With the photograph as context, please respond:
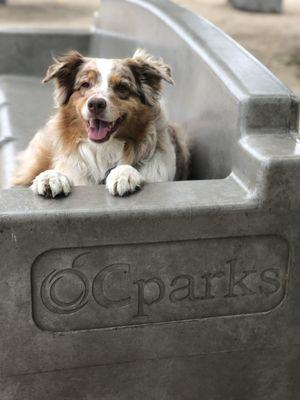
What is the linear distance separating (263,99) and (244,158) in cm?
30

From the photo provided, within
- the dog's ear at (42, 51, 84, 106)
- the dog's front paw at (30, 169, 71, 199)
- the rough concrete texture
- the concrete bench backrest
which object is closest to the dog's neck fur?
the dog's ear at (42, 51, 84, 106)

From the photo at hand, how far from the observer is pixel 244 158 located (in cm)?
284

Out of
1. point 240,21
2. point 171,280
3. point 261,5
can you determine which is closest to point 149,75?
point 171,280

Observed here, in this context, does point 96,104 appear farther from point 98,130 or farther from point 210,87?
point 210,87

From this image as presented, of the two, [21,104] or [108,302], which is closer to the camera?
[108,302]

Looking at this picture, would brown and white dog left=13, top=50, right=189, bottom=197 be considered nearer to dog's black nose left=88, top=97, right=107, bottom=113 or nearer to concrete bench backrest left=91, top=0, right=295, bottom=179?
dog's black nose left=88, top=97, right=107, bottom=113

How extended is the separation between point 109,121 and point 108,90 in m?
0.19

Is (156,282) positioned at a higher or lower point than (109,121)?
lower

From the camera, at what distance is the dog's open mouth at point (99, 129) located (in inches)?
129

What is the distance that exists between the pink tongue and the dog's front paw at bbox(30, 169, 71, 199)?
2.06 feet

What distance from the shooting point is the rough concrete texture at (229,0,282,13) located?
17.4 meters

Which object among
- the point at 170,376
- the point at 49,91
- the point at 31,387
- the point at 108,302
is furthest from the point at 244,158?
the point at 49,91

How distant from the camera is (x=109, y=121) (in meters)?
3.26

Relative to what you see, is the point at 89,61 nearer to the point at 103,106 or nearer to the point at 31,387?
the point at 103,106
